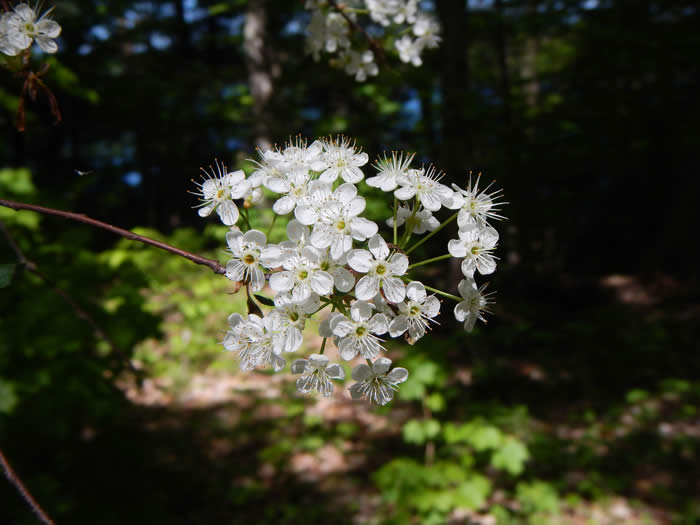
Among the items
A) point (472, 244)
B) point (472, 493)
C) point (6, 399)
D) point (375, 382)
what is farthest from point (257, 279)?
point (472, 493)

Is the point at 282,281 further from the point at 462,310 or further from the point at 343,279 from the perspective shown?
the point at 462,310

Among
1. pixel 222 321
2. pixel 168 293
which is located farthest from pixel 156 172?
pixel 168 293

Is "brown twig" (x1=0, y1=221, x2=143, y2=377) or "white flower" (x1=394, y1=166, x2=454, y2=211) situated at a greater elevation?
"white flower" (x1=394, y1=166, x2=454, y2=211)

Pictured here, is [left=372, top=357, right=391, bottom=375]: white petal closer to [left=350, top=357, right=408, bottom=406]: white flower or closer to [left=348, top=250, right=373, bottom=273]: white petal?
[left=350, top=357, right=408, bottom=406]: white flower

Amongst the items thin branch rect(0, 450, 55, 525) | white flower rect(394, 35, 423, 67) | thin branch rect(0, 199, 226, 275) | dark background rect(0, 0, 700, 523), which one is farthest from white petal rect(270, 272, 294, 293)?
white flower rect(394, 35, 423, 67)

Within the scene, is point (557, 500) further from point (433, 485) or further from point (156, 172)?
point (156, 172)
